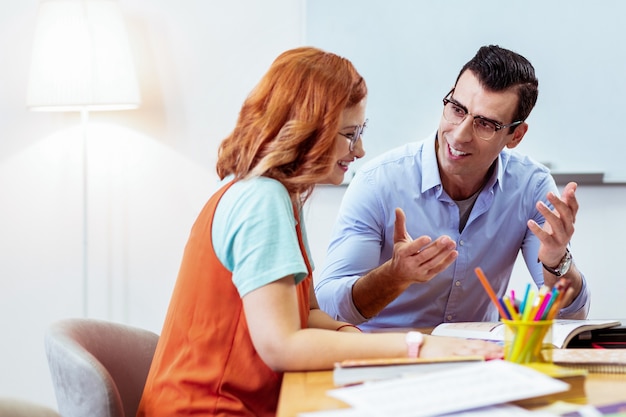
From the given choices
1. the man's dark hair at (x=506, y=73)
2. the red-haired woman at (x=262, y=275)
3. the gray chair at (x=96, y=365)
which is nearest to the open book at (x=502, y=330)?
the red-haired woman at (x=262, y=275)

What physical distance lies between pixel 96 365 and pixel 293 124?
1.57 ft

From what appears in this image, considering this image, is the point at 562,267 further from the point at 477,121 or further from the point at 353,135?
the point at 353,135

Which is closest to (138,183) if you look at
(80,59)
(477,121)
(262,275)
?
(80,59)

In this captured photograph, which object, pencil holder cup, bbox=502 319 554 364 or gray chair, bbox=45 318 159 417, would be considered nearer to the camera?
pencil holder cup, bbox=502 319 554 364

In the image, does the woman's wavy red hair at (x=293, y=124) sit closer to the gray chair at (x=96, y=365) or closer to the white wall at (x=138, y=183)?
the gray chair at (x=96, y=365)

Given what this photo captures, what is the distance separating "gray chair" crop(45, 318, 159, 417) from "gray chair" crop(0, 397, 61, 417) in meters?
0.24

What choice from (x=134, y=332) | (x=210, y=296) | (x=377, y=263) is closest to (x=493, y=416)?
(x=210, y=296)

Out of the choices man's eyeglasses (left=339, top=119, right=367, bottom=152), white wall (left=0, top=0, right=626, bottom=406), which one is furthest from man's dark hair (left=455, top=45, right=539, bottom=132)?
white wall (left=0, top=0, right=626, bottom=406)

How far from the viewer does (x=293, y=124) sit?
1.33 metres

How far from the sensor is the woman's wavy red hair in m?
1.33

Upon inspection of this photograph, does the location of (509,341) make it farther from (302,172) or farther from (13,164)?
(13,164)

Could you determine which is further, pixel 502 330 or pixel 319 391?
pixel 502 330

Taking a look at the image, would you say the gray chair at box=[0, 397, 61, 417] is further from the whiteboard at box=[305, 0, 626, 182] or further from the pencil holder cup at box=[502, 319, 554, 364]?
the whiteboard at box=[305, 0, 626, 182]

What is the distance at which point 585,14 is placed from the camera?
2807 mm
